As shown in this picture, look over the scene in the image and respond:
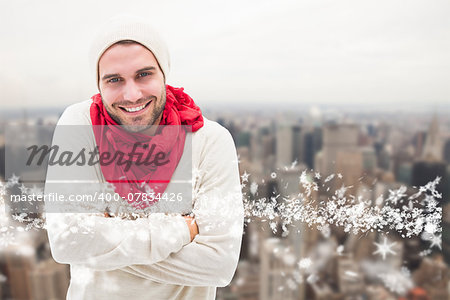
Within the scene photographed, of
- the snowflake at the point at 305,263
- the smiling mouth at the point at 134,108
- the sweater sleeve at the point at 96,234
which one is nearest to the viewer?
the sweater sleeve at the point at 96,234

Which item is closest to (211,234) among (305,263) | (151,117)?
(151,117)

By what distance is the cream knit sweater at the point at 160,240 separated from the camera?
108 cm

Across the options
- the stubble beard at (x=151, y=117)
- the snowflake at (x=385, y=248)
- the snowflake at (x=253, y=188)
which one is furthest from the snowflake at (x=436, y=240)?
the stubble beard at (x=151, y=117)

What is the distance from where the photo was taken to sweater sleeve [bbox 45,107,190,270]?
108cm

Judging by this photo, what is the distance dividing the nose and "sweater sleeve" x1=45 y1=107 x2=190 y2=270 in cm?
27

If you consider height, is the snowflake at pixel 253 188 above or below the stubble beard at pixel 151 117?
below

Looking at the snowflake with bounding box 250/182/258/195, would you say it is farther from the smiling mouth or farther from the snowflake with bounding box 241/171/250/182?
the smiling mouth

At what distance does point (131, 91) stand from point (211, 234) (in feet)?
1.81

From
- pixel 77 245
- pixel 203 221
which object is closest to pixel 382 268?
pixel 203 221

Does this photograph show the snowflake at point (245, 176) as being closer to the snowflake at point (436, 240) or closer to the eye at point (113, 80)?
the eye at point (113, 80)

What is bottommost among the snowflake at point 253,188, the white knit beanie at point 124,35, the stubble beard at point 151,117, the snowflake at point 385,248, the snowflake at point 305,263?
the snowflake at point 305,263

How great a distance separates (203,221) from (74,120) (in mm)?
580

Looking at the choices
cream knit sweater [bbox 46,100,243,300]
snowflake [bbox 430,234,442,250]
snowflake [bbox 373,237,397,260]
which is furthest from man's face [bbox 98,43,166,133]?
snowflake [bbox 430,234,442,250]

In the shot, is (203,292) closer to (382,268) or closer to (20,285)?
(382,268)
